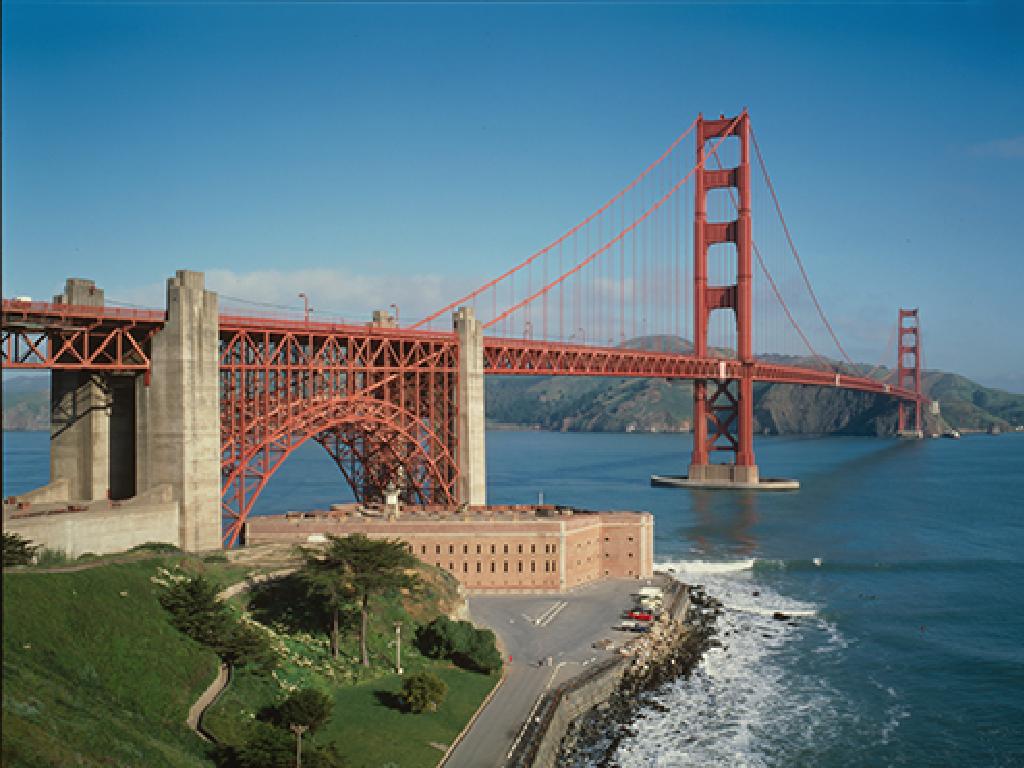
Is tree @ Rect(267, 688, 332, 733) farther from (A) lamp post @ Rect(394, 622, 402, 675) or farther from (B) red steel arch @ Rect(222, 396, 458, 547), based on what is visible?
(B) red steel arch @ Rect(222, 396, 458, 547)

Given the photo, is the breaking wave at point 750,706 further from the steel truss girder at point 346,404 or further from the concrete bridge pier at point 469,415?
the steel truss girder at point 346,404

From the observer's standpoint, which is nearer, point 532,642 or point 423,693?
point 423,693

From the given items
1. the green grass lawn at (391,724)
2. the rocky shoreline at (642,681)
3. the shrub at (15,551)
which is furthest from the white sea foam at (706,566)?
the shrub at (15,551)

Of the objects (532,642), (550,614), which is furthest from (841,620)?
(532,642)

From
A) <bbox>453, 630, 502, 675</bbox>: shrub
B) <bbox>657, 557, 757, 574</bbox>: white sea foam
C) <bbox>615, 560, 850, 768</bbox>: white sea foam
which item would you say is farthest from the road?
<bbox>657, 557, 757, 574</bbox>: white sea foam

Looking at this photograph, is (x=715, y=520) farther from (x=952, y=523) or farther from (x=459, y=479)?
(x=459, y=479)

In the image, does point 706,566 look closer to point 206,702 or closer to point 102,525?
point 102,525
